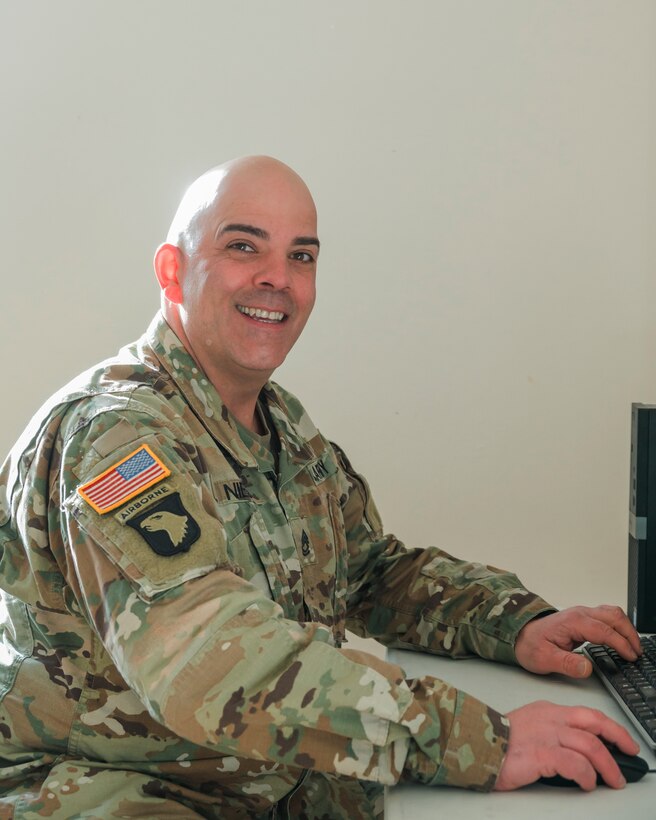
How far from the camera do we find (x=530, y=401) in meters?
2.36

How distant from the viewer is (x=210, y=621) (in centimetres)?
102

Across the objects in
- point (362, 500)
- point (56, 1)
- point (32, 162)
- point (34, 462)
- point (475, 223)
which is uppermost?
point (56, 1)

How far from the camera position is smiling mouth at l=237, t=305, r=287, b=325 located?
1.49m

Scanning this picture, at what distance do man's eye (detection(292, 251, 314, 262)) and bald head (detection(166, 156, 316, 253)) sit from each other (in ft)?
0.23

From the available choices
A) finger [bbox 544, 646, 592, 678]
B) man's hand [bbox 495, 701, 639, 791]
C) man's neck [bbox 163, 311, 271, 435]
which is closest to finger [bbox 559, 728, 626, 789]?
man's hand [bbox 495, 701, 639, 791]

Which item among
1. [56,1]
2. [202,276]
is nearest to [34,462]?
[202,276]

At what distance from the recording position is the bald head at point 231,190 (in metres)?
1.50

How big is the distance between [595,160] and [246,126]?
0.80m

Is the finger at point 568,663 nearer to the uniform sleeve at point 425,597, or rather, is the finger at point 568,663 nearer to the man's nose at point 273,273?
the uniform sleeve at point 425,597

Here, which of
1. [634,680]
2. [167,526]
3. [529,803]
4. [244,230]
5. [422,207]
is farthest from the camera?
[422,207]

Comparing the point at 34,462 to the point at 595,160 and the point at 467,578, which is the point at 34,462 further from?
the point at 595,160

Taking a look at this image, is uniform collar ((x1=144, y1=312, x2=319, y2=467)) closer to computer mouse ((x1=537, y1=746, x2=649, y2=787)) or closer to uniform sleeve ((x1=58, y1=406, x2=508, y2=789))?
uniform sleeve ((x1=58, y1=406, x2=508, y2=789))

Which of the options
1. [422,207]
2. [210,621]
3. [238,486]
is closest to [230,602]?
[210,621]

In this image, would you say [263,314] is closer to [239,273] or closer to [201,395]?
[239,273]
